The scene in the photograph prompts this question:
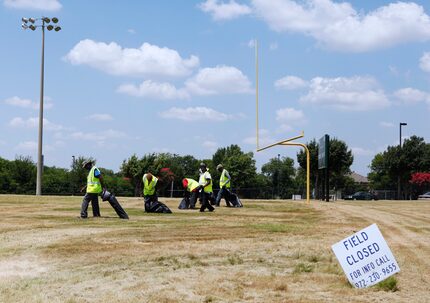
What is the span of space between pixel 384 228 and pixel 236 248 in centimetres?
575

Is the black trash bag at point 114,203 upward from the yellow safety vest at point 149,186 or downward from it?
downward

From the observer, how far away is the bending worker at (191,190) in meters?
21.2

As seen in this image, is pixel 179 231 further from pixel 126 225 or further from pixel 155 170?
pixel 155 170

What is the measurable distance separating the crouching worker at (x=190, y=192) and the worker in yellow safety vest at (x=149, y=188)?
206cm

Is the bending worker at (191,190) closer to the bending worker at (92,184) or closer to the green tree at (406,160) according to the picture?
the bending worker at (92,184)

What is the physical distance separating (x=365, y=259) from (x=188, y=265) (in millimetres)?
2469

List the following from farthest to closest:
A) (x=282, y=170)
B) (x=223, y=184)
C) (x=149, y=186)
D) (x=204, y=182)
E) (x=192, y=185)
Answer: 1. (x=282, y=170)
2. (x=223, y=184)
3. (x=192, y=185)
4. (x=204, y=182)
5. (x=149, y=186)

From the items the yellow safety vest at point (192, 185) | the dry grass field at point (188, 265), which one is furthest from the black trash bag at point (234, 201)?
the dry grass field at point (188, 265)

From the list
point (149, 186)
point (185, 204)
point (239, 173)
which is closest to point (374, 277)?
point (149, 186)

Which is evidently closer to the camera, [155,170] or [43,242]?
[43,242]

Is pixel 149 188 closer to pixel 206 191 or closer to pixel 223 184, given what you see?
pixel 206 191

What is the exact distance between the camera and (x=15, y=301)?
648cm

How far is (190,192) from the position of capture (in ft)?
71.6

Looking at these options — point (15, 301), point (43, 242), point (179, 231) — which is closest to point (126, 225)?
point (179, 231)
